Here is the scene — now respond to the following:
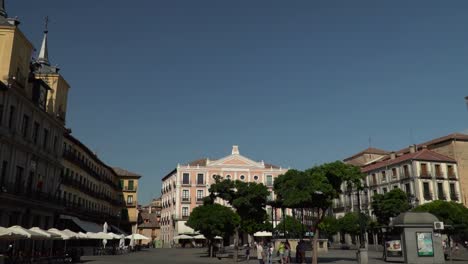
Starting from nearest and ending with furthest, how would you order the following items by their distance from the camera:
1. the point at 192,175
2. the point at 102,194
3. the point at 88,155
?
1. the point at 88,155
2. the point at 102,194
3. the point at 192,175

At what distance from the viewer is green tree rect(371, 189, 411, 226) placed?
45125mm

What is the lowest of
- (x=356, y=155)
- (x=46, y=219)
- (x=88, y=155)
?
(x=46, y=219)

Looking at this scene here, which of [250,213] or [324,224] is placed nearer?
[250,213]

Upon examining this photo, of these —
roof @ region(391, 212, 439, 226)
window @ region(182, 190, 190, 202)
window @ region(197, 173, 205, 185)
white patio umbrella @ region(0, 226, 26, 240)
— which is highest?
window @ region(197, 173, 205, 185)

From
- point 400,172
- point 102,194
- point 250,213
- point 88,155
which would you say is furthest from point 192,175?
point 250,213

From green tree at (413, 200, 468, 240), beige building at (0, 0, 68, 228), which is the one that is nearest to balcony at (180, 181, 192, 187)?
beige building at (0, 0, 68, 228)

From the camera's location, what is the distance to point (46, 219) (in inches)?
1389

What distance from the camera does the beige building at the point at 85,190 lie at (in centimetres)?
4397

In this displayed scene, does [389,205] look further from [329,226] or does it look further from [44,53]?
[44,53]

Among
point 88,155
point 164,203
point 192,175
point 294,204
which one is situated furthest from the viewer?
point 164,203

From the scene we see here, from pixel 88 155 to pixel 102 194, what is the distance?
9.54 metres

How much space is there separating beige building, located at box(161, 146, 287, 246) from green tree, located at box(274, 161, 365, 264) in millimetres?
52699

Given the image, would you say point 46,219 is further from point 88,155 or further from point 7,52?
point 88,155

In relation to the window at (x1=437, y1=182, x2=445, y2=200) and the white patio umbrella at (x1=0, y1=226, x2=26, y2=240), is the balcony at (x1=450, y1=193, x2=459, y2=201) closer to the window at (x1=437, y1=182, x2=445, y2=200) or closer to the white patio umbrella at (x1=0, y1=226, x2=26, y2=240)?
the window at (x1=437, y1=182, x2=445, y2=200)
